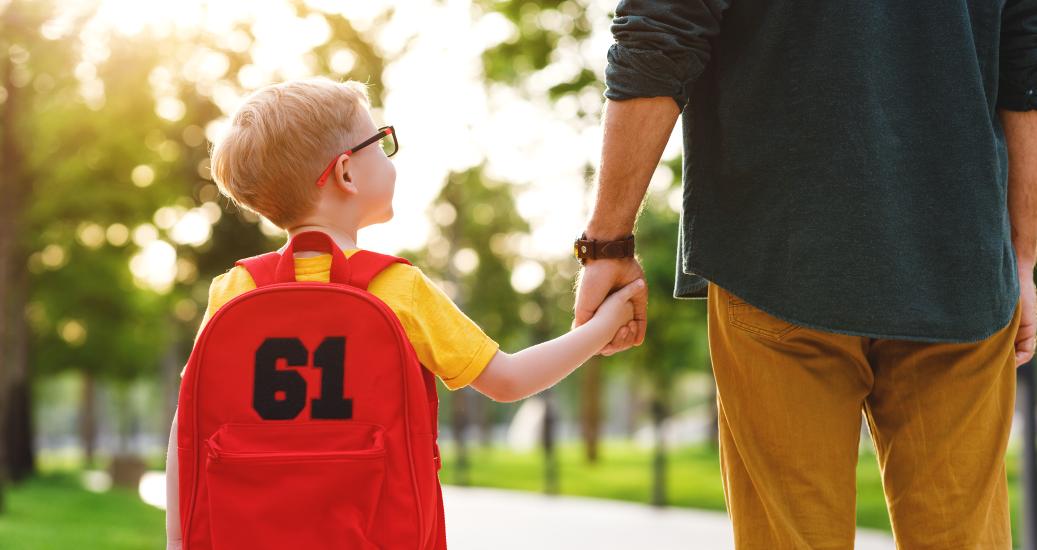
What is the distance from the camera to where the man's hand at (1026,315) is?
2400 millimetres

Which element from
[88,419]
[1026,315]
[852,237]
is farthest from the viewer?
[88,419]

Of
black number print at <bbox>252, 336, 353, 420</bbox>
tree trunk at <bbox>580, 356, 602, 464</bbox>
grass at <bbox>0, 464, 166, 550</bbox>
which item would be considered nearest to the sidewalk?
grass at <bbox>0, 464, 166, 550</bbox>

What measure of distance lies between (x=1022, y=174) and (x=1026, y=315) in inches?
12.6

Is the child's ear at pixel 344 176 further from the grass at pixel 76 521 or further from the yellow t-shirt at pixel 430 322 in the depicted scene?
the grass at pixel 76 521

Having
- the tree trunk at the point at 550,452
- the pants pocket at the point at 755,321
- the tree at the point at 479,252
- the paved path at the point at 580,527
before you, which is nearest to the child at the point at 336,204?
the pants pocket at the point at 755,321

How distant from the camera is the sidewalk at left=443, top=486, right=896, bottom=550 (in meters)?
10.5

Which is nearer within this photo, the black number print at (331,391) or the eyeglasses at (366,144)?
the black number print at (331,391)

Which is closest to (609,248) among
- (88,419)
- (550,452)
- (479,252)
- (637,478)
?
(550,452)

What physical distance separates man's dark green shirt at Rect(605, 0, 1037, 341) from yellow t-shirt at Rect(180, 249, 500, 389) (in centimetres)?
→ 55

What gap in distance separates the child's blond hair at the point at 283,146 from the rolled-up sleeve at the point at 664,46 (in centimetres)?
62

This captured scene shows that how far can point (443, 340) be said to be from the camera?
91.7 inches

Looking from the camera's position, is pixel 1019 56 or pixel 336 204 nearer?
pixel 1019 56

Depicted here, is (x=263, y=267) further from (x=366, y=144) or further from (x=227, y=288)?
(x=366, y=144)

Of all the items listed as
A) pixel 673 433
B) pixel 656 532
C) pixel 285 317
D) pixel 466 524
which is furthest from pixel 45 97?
pixel 673 433
